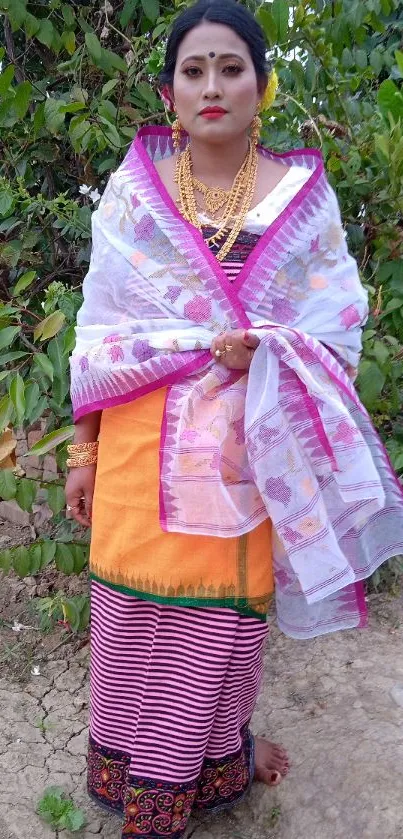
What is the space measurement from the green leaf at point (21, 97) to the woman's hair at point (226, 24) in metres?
0.76

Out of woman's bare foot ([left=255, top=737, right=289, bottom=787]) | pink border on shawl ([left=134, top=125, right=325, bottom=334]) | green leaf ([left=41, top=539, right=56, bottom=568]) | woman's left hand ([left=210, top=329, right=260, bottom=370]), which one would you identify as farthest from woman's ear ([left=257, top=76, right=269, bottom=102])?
woman's bare foot ([left=255, top=737, right=289, bottom=787])

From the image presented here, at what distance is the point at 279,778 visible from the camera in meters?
1.98

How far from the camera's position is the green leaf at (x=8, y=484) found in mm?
2273

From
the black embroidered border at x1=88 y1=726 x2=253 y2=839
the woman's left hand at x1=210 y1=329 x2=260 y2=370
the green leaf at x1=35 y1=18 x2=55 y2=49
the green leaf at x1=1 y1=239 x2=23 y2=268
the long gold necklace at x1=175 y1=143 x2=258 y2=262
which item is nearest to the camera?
the woman's left hand at x1=210 y1=329 x2=260 y2=370

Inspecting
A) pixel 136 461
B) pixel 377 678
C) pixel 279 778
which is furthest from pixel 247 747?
pixel 136 461

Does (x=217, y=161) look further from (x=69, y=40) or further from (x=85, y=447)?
(x=69, y=40)

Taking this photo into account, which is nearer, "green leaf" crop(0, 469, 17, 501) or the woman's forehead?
the woman's forehead

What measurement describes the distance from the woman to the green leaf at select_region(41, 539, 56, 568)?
62 centimetres

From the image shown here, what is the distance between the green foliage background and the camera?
7.32 ft

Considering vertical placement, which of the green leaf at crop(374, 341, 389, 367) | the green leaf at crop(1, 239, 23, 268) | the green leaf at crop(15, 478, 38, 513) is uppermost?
the green leaf at crop(1, 239, 23, 268)

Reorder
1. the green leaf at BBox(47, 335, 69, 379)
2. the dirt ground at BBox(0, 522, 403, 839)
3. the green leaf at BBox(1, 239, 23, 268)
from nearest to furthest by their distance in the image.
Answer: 1. the dirt ground at BBox(0, 522, 403, 839)
2. the green leaf at BBox(47, 335, 69, 379)
3. the green leaf at BBox(1, 239, 23, 268)

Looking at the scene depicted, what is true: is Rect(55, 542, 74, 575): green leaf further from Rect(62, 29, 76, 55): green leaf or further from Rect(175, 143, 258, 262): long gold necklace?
Rect(62, 29, 76, 55): green leaf

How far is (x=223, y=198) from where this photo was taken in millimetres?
1610

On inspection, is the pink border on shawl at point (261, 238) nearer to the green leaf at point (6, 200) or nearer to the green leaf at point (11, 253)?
the green leaf at point (6, 200)
